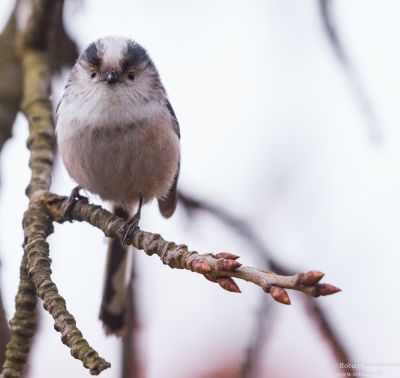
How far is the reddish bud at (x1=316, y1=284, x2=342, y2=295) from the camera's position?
1034 mm

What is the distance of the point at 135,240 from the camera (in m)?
1.74

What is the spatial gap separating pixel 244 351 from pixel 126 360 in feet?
1.44

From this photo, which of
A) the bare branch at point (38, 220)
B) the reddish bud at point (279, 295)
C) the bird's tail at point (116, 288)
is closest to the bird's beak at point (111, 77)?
the bare branch at point (38, 220)

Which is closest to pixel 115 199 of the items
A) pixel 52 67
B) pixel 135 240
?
pixel 52 67

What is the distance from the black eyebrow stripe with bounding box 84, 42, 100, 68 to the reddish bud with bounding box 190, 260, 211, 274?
1504mm

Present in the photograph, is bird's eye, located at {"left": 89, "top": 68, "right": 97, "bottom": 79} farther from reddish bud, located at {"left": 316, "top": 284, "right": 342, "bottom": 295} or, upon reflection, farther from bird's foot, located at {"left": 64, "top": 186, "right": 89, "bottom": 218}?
reddish bud, located at {"left": 316, "top": 284, "right": 342, "bottom": 295}

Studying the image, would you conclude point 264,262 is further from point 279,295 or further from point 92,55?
point 279,295

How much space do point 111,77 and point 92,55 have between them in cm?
17

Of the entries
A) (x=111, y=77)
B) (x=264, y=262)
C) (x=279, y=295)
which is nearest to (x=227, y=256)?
(x=279, y=295)

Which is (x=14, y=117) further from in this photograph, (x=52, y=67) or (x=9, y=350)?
(x=9, y=350)

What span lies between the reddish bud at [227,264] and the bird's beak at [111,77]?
149 centimetres

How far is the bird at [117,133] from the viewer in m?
2.48

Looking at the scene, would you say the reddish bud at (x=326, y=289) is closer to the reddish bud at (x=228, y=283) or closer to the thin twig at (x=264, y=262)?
the reddish bud at (x=228, y=283)

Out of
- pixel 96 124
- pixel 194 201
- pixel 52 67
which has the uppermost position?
pixel 52 67
